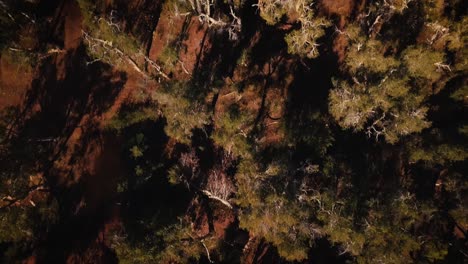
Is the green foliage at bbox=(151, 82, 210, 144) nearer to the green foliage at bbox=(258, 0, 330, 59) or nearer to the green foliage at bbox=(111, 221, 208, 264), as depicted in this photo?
the green foliage at bbox=(111, 221, 208, 264)

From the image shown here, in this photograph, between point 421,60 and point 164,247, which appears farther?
A: point 421,60

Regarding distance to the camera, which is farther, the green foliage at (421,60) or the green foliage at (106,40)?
the green foliage at (106,40)

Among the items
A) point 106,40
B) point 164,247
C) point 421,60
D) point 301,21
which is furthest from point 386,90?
point 106,40

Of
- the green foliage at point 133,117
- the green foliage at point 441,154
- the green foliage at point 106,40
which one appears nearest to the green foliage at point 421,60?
the green foliage at point 441,154

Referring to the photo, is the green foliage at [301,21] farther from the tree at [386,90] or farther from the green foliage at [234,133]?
the green foliage at [234,133]

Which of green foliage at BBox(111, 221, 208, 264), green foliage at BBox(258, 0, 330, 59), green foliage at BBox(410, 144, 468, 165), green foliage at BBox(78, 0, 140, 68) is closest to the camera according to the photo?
green foliage at BBox(111, 221, 208, 264)

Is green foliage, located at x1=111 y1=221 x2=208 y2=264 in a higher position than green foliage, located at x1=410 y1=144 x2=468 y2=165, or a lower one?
lower

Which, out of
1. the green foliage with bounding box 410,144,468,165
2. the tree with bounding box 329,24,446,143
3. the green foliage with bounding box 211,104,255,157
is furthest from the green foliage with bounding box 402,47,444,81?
the green foliage with bounding box 211,104,255,157

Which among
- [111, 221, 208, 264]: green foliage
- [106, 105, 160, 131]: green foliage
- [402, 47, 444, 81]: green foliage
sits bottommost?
[111, 221, 208, 264]: green foliage

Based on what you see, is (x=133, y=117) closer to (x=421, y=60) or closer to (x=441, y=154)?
(x=421, y=60)

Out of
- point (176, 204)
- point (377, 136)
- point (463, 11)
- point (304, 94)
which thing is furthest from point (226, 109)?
point (463, 11)

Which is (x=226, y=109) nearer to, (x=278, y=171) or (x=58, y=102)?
(x=278, y=171)
